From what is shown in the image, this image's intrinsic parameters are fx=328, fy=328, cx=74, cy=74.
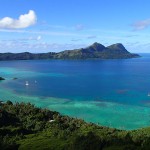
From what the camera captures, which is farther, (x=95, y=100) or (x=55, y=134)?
(x=95, y=100)

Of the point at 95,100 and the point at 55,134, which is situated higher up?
the point at 55,134

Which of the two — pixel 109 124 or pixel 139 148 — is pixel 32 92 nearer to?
pixel 109 124

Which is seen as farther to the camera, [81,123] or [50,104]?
[50,104]

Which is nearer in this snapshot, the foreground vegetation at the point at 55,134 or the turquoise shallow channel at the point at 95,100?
the foreground vegetation at the point at 55,134

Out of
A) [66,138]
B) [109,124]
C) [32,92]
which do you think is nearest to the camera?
[66,138]

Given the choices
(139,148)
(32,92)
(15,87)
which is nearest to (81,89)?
(32,92)

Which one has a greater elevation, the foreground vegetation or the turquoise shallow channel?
the foreground vegetation

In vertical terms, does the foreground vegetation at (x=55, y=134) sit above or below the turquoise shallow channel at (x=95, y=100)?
above

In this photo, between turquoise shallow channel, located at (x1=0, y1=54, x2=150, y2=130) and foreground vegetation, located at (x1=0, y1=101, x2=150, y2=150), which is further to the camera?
turquoise shallow channel, located at (x1=0, y1=54, x2=150, y2=130)
